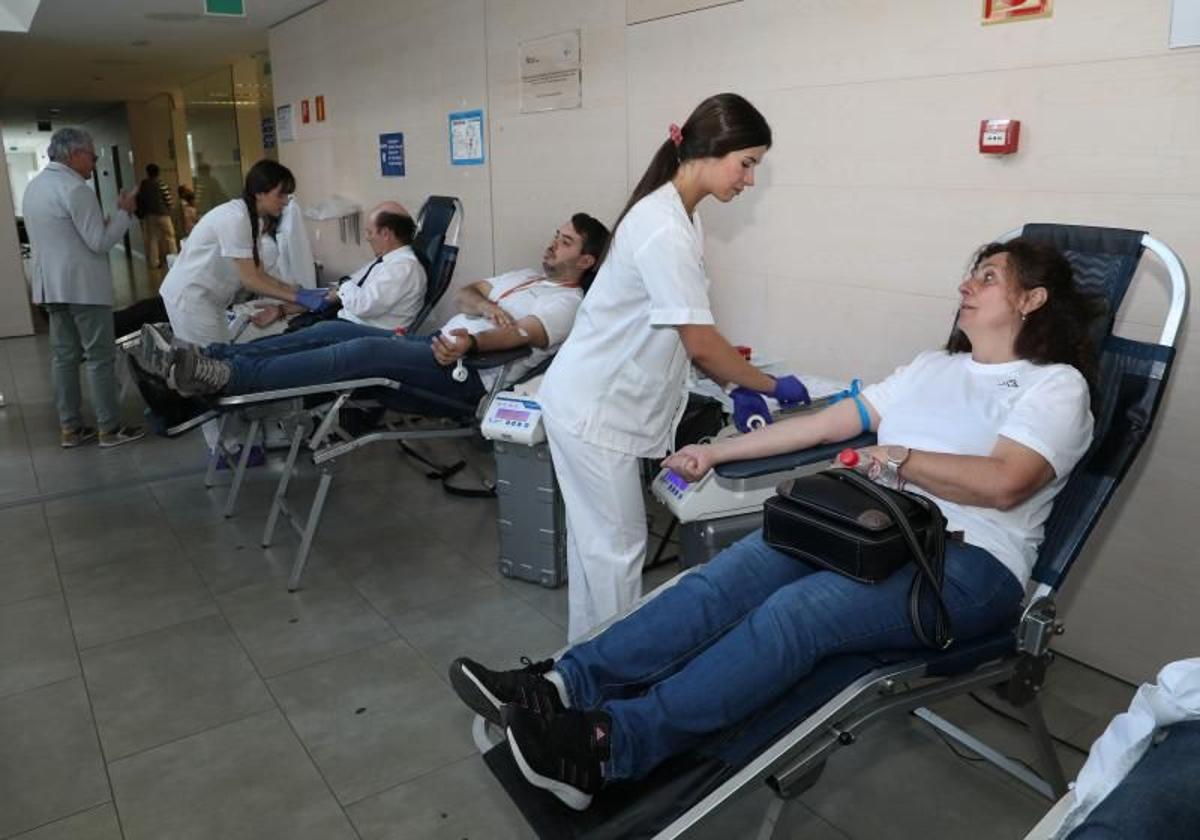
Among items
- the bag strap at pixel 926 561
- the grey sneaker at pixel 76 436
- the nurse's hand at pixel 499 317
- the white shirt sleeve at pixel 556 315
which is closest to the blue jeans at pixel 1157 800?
the bag strap at pixel 926 561

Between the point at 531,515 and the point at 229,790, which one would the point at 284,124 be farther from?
the point at 229,790

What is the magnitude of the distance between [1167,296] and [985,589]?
3.15ft

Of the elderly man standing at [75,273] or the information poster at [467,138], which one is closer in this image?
the elderly man standing at [75,273]

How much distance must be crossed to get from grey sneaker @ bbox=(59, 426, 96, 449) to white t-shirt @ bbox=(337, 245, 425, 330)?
64.3 inches

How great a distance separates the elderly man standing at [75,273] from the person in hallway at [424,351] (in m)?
1.48

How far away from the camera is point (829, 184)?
2719 mm

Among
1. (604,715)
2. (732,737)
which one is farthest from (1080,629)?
(604,715)

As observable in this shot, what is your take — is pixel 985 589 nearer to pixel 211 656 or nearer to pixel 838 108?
pixel 838 108

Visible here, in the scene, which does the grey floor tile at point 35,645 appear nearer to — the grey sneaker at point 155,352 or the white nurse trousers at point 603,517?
the grey sneaker at point 155,352

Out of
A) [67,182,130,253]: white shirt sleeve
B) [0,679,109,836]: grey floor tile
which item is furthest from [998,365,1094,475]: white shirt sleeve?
[67,182,130,253]: white shirt sleeve

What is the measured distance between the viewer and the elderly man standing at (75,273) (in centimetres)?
410

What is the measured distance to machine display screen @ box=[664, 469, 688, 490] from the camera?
6.94 feet

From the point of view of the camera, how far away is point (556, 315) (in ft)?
10.1

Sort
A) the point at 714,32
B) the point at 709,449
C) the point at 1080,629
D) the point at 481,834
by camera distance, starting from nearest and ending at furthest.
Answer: the point at 481,834, the point at 709,449, the point at 1080,629, the point at 714,32
